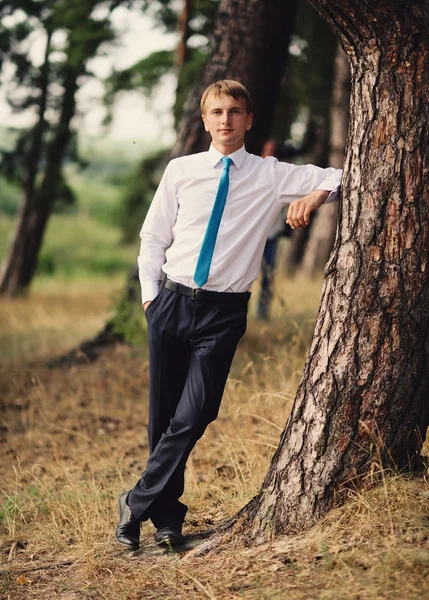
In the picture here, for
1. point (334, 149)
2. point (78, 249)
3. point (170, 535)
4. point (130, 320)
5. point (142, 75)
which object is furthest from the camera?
point (78, 249)

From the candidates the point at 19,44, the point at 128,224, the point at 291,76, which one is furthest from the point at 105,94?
the point at 128,224

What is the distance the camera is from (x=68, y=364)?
8914 millimetres

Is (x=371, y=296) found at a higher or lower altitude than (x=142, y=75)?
lower

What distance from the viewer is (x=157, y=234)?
397 cm

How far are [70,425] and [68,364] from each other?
2.15 m

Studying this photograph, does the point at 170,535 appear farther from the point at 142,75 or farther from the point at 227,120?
the point at 142,75

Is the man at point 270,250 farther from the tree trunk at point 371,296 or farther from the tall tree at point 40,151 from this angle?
the tree trunk at point 371,296

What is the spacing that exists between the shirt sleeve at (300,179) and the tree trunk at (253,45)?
3.86m

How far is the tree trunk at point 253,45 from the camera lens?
729 cm

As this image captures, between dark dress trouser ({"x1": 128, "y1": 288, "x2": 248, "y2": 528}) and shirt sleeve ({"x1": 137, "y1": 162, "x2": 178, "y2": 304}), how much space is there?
4.5 inches

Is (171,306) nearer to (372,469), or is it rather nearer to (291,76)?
(372,469)

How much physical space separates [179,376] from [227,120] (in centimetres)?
133

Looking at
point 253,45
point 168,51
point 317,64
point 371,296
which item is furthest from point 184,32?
point 371,296

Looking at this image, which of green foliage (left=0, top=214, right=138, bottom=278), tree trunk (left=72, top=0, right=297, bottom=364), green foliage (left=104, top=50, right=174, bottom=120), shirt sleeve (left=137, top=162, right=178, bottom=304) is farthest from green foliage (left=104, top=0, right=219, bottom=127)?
green foliage (left=0, top=214, right=138, bottom=278)
